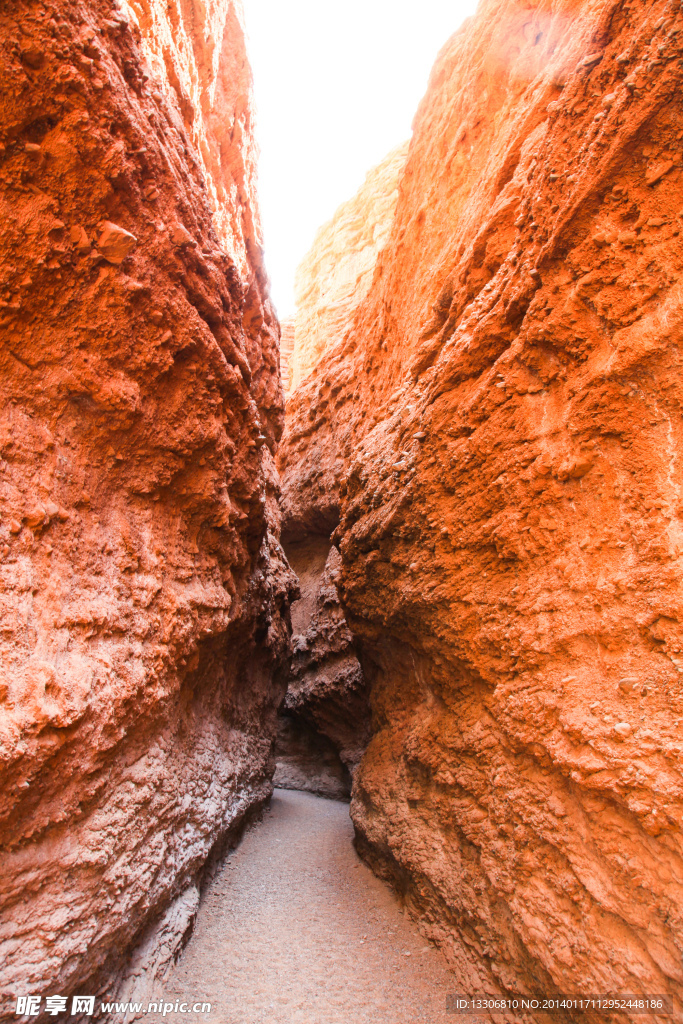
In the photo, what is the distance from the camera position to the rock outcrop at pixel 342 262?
15445 millimetres

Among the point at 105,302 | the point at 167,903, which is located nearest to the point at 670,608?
the point at 105,302

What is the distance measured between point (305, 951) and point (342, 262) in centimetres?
1782

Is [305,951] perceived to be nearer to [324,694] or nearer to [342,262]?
[324,694]

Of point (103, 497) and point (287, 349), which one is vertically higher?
point (287, 349)

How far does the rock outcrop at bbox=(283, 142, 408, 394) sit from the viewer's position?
15445 millimetres

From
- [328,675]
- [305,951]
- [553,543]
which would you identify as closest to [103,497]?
[553,543]

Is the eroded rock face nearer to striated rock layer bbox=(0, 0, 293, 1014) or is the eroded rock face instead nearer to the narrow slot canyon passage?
the narrow slot canyon passage

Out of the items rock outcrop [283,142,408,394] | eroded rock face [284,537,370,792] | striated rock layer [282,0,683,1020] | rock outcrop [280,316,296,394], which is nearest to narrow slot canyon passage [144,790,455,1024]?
striated rock layer [282,0,683,1020]

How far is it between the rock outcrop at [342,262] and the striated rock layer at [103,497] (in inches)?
434

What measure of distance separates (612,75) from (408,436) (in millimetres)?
2977

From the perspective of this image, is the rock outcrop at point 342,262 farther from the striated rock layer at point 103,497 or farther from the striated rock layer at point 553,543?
the striated rock layer at point 103,497

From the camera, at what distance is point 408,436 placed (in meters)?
5.12

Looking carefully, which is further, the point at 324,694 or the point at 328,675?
the point at 328,675

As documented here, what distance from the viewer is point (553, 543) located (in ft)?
10.7
